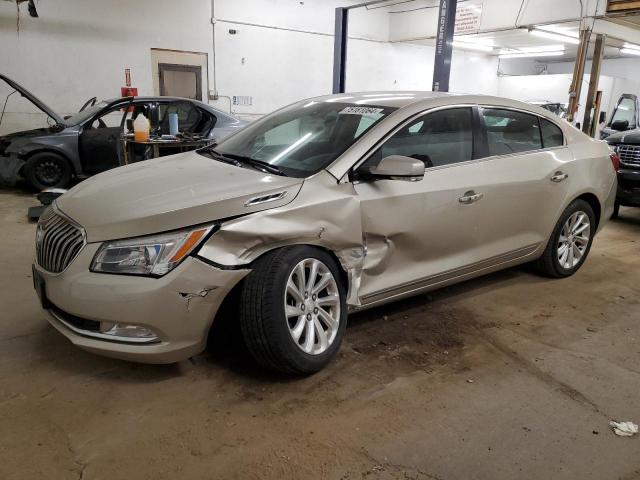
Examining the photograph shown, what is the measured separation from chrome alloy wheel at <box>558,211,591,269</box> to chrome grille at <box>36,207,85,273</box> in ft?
10.8

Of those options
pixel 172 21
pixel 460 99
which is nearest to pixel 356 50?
pixel 172 21

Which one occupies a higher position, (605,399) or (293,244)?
(293,244)

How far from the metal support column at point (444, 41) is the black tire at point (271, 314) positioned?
585cm

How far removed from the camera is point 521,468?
76.5 inches

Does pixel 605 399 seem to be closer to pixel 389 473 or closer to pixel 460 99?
pixel 389 473

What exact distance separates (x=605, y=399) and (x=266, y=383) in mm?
1634

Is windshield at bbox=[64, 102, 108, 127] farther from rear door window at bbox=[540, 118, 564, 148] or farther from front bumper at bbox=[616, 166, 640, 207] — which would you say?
front bumper at bbox=[616, 166, 640, 207]

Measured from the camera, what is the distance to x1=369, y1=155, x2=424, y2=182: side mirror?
250 cm

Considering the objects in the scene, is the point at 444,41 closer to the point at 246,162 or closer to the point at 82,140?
the point at 82,140

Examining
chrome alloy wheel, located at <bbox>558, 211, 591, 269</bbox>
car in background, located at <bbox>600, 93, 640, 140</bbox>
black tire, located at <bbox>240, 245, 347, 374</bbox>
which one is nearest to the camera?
black tire, located at <bbox>240, 245, 347, 374</bbox>

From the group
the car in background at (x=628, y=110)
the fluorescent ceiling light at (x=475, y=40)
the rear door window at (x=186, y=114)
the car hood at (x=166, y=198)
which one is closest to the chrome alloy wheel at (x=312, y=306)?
the car hood at (x=166, y=198)

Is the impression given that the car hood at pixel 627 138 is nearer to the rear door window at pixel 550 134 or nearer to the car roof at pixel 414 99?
the rear door window at pixel 550 134

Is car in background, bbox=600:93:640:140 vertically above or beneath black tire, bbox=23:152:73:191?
above

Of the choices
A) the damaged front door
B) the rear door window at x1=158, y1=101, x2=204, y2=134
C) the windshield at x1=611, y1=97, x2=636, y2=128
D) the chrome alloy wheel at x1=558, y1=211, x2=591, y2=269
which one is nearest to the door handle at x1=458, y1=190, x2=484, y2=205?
the damaged front door
